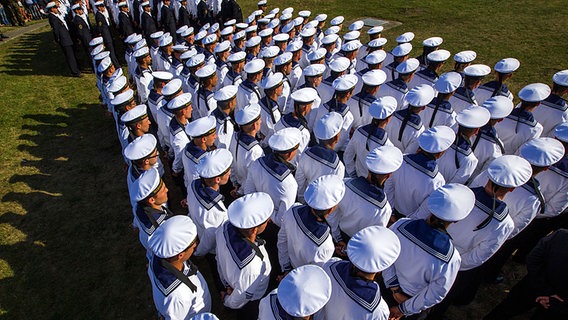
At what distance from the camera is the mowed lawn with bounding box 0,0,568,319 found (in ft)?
15.2

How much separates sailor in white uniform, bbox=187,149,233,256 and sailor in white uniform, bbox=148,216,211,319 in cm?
59

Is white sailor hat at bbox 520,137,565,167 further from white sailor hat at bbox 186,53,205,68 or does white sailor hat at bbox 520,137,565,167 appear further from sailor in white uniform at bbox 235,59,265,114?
white sailor hat at bbox 186,53,205,68

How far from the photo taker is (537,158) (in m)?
3.49

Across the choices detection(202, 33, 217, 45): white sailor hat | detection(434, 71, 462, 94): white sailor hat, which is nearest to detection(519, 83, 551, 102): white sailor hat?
detection(434, 71, 462, 94): white sailor hat

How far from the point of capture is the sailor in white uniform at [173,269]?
274cm

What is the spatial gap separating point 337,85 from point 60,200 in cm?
576

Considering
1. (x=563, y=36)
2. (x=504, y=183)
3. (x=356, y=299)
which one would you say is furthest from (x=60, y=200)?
(x=563, y=36)

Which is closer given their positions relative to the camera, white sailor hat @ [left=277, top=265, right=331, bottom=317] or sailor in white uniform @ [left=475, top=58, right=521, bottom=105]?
white sailor hat @ [left=277, top=265, right=331, bottom=317]

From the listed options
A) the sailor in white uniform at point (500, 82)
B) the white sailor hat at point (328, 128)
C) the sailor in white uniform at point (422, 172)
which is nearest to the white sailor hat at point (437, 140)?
the sailor in white uniform at point (422, 172)

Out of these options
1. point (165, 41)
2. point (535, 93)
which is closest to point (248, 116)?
point (535, 93)

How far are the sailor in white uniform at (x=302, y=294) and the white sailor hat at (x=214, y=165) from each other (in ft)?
4.90

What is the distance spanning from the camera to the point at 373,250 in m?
2.49

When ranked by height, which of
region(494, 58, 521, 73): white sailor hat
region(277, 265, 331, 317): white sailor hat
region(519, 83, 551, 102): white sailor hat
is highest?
region(494, 58, 521, 73): white sailor hat

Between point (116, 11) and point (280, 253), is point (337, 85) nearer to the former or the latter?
→ point (280, 253)
